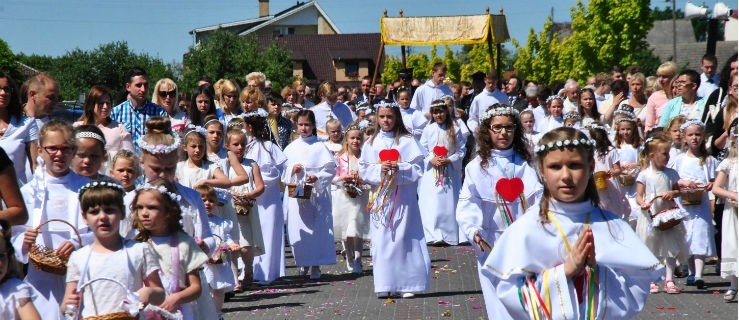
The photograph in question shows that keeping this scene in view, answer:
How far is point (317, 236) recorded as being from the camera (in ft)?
50.7

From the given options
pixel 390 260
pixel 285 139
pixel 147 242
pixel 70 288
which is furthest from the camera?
pixel 285 139

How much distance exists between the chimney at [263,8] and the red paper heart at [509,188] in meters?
131

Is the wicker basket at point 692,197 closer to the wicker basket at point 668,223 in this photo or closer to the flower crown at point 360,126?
the wicker basket at point 668,223

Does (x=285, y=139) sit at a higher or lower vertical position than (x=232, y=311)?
higher

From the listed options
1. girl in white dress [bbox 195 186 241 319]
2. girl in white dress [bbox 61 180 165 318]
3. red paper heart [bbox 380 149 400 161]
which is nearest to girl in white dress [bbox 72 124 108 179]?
girl in white dress [bbox 61 180 165 318]

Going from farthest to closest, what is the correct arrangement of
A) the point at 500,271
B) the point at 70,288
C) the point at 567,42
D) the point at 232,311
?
the point at 567,42, the point at 232,311, the point at 70,288, the point at 500,271

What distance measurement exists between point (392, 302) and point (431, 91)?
399 inches

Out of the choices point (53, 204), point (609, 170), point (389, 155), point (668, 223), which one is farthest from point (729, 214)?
point (53, 204)

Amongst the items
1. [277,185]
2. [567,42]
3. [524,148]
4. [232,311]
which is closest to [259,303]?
[232,311]

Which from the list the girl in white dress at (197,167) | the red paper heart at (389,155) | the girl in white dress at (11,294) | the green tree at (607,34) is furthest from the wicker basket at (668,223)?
the green tree at (607,34)

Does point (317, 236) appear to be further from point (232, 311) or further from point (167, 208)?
point (167, 208)

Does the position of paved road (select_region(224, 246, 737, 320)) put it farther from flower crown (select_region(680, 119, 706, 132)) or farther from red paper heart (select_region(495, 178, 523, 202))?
red paper heart (select_region(495, 178, 523, 202))

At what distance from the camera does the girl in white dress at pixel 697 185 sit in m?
13.1

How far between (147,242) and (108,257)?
1.43ft
